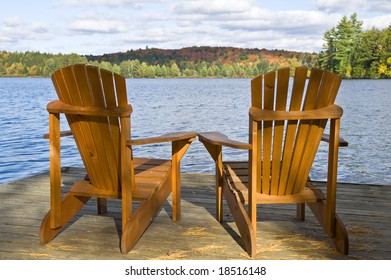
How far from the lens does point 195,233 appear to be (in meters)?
2.89

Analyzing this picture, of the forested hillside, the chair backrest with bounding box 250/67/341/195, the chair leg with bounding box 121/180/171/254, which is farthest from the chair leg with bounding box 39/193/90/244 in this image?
the forested hillside

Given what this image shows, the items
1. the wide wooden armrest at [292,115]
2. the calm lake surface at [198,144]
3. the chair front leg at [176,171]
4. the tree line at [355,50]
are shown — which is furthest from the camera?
the tree line at [355,50]

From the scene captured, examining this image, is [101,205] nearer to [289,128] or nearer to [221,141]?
[221,141]

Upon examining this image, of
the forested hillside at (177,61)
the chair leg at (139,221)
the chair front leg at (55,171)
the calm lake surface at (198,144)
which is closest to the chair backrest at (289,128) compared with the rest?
the chair leg at (139,221)

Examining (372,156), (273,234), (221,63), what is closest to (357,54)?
(221,63)

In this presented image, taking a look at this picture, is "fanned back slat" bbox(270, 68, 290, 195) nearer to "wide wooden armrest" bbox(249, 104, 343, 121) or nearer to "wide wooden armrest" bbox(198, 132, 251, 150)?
"wide wooden armrest" bbox(249, 104, 343, 121)

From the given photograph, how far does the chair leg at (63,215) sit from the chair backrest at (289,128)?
122cm

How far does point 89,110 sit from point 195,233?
1.06 meters

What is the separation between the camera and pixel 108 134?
8.47 feet

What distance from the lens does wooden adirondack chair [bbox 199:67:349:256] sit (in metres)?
2.45

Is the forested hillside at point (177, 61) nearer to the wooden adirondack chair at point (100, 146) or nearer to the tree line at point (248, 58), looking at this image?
the tree line at point (248, 58)

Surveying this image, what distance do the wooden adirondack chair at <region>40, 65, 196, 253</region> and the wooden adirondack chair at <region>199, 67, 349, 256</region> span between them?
1.78 feet

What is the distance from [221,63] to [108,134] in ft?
205

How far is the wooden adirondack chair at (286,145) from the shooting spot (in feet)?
8.05
